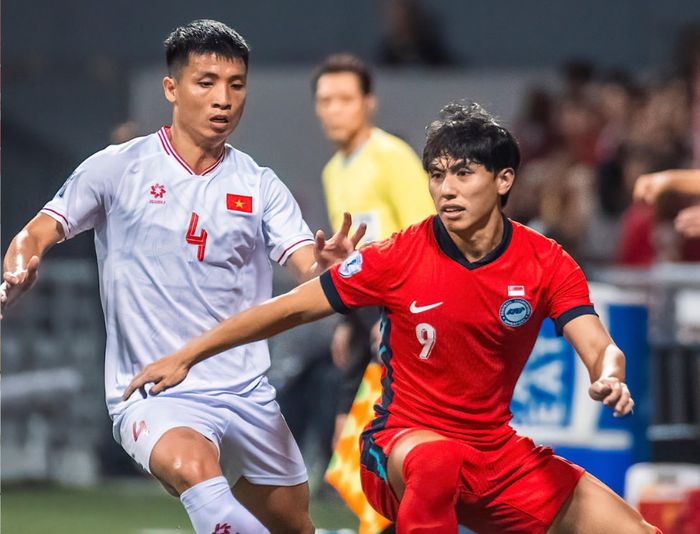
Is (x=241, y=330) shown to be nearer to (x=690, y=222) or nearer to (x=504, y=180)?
(x=504, y=180)

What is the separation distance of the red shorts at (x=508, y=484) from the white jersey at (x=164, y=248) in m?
0.65

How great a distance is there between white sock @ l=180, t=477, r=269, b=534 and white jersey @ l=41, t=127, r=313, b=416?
524mm

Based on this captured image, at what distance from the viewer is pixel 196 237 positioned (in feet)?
18.0

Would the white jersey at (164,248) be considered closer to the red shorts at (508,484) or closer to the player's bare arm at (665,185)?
the red shorts at (508,484)

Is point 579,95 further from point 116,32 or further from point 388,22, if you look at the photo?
point 116,32

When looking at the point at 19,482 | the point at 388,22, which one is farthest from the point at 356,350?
the point at 388,22

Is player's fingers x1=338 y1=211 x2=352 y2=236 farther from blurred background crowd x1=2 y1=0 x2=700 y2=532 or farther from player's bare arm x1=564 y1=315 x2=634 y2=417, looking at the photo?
blurred background crowd x1=2 y1=0 x2=700 y2=532

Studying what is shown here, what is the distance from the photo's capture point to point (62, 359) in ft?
37.0

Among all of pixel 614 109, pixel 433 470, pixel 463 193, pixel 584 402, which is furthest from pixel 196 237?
pixel 614 109

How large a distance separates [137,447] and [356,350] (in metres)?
2.58

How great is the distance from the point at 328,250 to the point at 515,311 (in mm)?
693

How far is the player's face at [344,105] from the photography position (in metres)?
7.55

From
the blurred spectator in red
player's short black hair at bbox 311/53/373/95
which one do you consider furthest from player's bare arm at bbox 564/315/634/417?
the blurred spectator in red

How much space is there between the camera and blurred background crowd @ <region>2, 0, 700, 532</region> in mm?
10422
